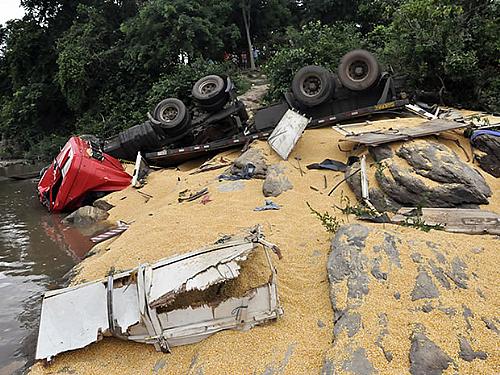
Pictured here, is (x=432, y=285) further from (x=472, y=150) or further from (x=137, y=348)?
(x=472, y=150)

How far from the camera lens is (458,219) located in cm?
474

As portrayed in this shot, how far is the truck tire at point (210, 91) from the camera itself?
32.2 feet

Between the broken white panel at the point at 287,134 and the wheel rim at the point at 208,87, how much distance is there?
264 cm

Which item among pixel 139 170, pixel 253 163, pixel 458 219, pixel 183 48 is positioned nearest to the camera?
pixel 458 219

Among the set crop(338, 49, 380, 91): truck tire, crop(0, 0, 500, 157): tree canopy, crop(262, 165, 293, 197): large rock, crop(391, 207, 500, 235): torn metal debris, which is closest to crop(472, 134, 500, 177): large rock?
crop(391, 207, 500, 235): torn metal debris

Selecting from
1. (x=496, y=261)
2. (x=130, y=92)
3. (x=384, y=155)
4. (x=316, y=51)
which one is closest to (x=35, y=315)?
(x=496, y=261)

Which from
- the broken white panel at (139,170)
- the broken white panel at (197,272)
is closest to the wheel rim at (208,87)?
the broken white panel at (139,170)

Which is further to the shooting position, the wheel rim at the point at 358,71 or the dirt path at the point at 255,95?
the dirt path at the point at 255,95

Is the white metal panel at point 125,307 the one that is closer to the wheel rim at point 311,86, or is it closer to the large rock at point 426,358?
the large rock at point 426,358

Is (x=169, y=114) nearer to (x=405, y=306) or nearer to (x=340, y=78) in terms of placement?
(x=340, y=78)

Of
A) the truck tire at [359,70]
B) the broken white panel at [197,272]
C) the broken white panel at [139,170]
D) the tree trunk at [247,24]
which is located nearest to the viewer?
the broken white panel at [197,272]

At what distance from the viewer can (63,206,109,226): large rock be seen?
324 inches

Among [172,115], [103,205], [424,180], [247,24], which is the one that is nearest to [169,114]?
[172,115]

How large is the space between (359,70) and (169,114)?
15.3 feet
